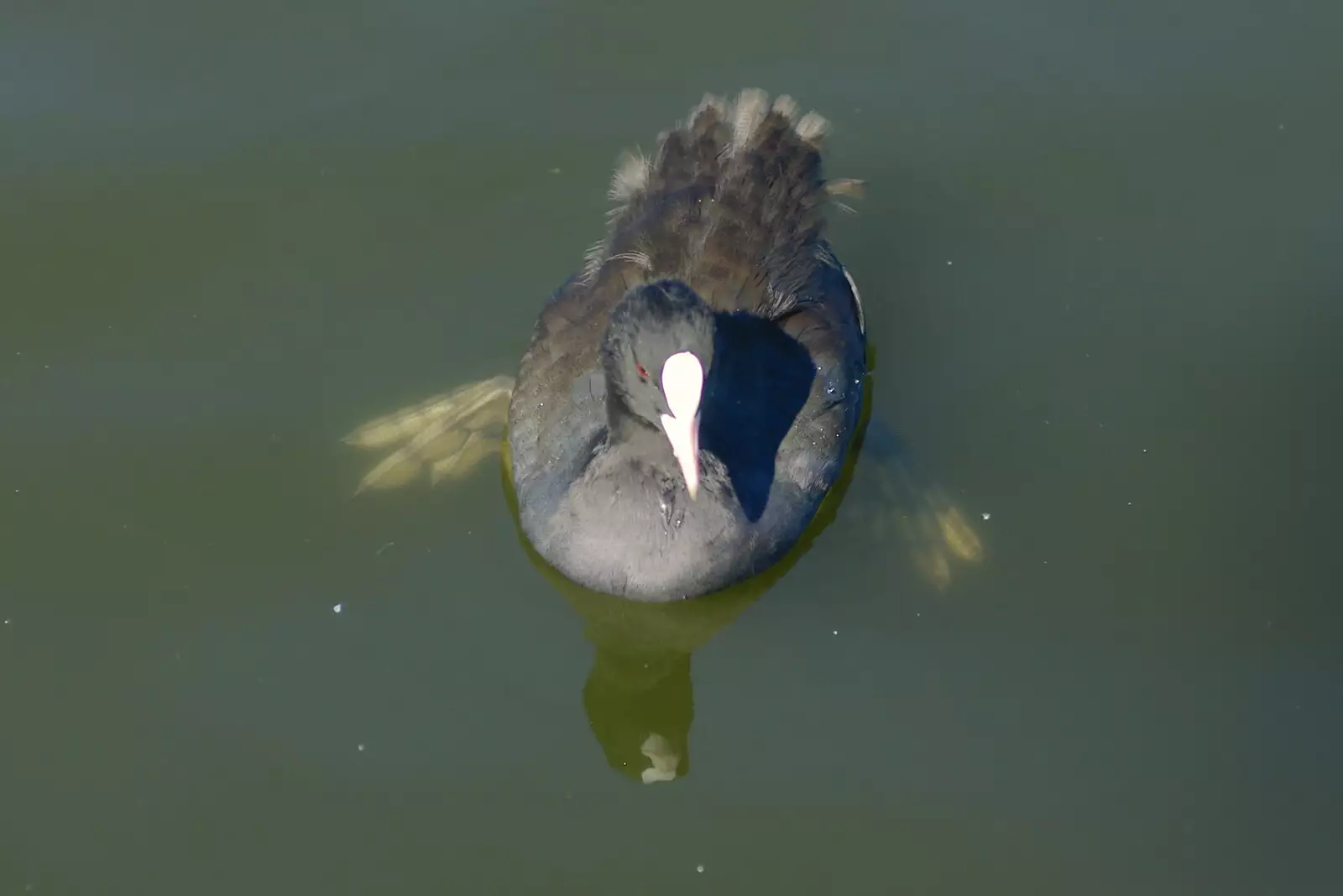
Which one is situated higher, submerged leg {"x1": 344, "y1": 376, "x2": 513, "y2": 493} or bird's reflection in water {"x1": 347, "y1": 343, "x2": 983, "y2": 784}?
submerged leg {"x1": 344, "y1": 376, "x2": 513, "y2": 493}

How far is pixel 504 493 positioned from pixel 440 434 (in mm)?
382

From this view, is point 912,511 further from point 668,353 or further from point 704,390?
point 668,353

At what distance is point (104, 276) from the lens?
6.73 metres

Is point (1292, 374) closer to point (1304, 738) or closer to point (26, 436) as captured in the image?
point (1304, 738)

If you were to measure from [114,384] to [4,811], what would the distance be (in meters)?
1.85

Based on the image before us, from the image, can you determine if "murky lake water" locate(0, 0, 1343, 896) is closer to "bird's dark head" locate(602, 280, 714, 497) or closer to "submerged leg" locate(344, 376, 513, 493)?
"submerged leg" locate(344, 376, 513, 493)

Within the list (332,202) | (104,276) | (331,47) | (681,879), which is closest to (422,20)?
(331,47)

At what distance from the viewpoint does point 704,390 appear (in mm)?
5160

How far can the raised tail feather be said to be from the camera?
19.0 ft

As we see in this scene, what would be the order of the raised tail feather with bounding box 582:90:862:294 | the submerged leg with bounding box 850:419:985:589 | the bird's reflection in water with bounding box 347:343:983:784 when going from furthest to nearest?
1. the submerged leg with bounding box 850:419:985:589
2. the raised tail feather with bounding box 582:90:862:294
3. the bird's reflection in water with bounding box 347:343:983:784

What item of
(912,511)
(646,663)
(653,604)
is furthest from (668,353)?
(912,511)

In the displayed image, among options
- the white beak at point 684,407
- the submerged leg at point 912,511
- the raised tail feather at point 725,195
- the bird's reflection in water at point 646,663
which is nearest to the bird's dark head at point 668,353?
the white beak at point 684,407

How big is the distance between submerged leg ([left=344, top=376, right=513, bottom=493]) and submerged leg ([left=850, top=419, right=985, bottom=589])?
4.90ft

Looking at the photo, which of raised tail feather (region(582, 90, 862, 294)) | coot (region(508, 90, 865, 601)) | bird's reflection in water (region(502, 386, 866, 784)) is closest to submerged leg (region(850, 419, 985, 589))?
coot (region(508, 90, 865, 601))
